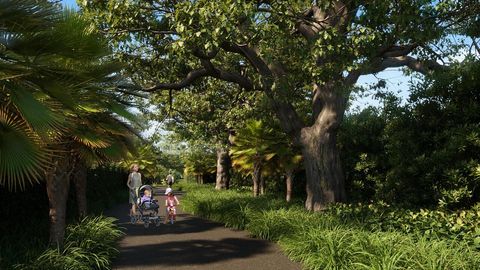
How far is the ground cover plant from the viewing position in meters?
5.90

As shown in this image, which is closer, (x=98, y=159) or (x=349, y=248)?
(x=349, y=248)

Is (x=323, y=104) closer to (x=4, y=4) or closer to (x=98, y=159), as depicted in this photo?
(x=98, y=159)

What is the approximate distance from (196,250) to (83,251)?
2.51 m

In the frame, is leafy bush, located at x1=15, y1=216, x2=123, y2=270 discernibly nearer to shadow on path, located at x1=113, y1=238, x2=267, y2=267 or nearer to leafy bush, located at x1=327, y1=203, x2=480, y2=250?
shadow on path, located at x1=113, y1=238, x2=267, y2=267

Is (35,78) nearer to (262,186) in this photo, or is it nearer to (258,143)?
(258,143)

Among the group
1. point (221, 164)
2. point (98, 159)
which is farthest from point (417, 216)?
point (221, 164)

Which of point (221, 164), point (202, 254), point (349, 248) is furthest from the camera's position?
point (221, 164)

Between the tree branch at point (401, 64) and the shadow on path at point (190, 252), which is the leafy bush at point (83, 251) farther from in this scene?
the tree branch at point (401, 64)

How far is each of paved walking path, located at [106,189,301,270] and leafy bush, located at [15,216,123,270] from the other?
30 centimetres

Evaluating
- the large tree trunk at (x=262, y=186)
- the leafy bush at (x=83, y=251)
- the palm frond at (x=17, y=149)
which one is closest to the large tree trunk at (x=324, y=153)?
the leafy bush at (x=83, y=251)

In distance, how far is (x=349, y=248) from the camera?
6.88m

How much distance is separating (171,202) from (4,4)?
9419 millimetres

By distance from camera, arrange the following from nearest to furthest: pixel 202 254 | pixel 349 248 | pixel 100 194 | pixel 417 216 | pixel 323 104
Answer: pixel 349 248, pixel 417 216, pixel 202 254, pixel 323 104, pixel 100 194

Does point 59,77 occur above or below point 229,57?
below
